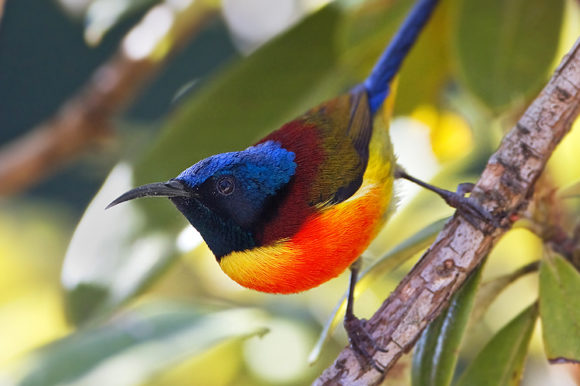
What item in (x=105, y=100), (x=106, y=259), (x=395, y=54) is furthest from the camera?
(x=105, y=100)

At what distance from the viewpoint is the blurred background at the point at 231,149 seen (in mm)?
1357

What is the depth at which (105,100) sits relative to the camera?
193cm

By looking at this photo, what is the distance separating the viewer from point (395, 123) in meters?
1.81

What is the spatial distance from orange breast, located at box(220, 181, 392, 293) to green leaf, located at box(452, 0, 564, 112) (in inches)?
18.2

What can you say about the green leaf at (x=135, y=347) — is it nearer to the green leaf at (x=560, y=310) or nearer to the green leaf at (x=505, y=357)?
the green leaf at (x=505, y=357)

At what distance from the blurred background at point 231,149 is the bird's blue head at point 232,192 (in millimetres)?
178

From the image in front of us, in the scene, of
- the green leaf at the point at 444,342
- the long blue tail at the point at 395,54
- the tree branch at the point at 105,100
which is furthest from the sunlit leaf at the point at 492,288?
the tree branch at the point at 105,100

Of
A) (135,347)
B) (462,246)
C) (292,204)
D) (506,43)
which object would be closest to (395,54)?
(506,43)

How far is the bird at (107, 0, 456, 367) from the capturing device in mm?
1021

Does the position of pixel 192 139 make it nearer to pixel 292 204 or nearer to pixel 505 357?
pixel 292 204

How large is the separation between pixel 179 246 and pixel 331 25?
64cm

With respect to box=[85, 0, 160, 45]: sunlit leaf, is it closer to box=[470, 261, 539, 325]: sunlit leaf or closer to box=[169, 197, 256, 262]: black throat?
box=[169, 197, 256, 262]: black throat

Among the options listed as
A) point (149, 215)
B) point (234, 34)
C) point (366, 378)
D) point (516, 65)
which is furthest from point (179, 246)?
point (234, 34)

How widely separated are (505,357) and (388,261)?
231 millimetres
